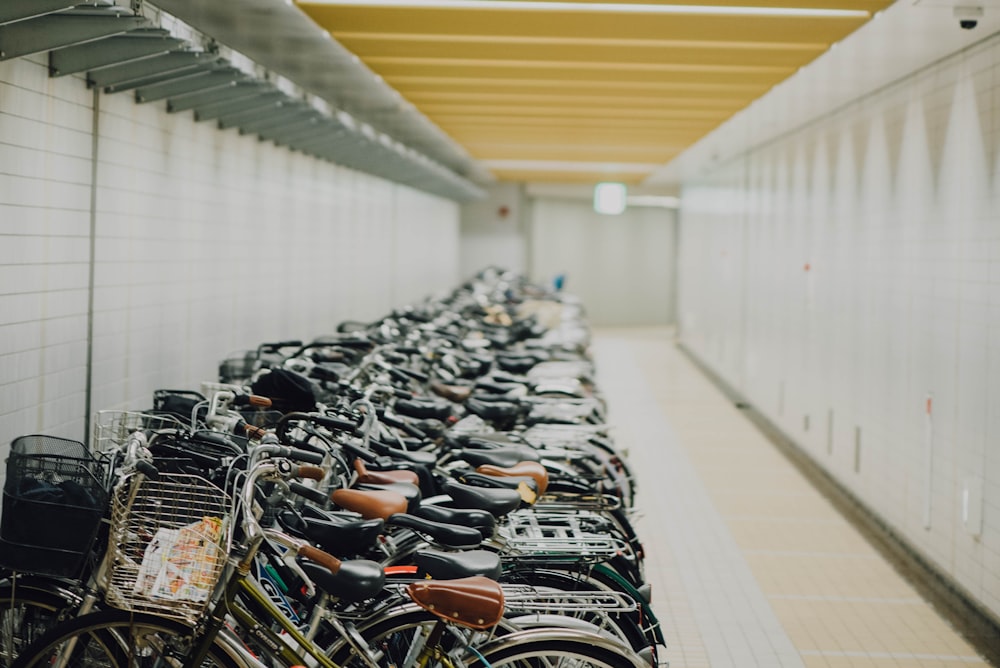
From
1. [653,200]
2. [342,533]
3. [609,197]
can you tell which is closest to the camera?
[342,533]

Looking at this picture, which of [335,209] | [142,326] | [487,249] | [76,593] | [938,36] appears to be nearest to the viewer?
[76,593]

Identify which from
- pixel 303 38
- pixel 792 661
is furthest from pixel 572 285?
pixel 792 661

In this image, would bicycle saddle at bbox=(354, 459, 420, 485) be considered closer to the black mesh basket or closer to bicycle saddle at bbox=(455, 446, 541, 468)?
bicycle saddle at bbox=(455, 446, 541, 468)

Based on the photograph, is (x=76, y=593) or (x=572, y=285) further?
(x=572, y=285)

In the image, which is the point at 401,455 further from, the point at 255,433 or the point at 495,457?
the point at 255,433

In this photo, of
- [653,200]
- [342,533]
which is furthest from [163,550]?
[653,200]

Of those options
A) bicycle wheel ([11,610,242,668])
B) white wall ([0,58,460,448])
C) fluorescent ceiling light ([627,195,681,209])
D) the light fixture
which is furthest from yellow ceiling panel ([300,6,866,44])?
fluorescent ceiling light ([627,195,681,209])

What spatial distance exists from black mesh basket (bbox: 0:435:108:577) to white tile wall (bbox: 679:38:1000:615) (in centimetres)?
363

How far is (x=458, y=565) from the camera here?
2.51m

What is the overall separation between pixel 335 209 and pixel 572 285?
39.7ft

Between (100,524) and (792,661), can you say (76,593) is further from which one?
(792,661)

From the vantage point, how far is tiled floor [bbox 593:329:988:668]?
435cm

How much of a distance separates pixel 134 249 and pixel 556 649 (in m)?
3.45

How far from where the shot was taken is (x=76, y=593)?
2.60 metres
